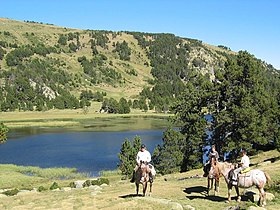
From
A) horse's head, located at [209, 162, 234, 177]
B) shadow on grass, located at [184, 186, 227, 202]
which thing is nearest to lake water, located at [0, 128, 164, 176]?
shadow on grass, located at [184, 186, 227, 202]

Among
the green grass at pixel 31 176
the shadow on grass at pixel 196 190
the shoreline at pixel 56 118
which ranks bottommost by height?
the green grass at pixel 31 176

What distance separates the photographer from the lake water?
73.8 metres

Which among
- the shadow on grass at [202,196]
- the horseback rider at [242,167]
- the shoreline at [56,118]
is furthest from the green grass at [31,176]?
the shoreline at [56,118]

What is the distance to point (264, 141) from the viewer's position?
171 ft

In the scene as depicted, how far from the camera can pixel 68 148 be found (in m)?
91.1

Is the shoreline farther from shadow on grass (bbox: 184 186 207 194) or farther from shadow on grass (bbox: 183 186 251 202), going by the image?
shadow on grass (bbox: 183 186 251 202)

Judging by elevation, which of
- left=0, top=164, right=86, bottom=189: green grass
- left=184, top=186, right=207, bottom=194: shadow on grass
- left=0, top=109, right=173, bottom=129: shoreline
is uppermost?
left=0, top=109, right=173, bottom=129: shoreline

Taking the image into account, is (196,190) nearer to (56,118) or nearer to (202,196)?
(202,196)

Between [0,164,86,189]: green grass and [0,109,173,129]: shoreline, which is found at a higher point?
[0,109,173,129]: shoreline

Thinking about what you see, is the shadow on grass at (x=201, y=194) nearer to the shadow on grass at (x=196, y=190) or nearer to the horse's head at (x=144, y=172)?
the shadow on grass at (x=196, y=190)

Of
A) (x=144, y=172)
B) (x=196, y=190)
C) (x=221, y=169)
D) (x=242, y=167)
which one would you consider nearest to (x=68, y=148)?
(x=196, y=190)

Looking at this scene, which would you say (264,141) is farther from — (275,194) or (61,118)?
(61,118)

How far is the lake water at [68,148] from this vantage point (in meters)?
73.8

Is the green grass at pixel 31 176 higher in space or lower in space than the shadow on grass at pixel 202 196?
lower
